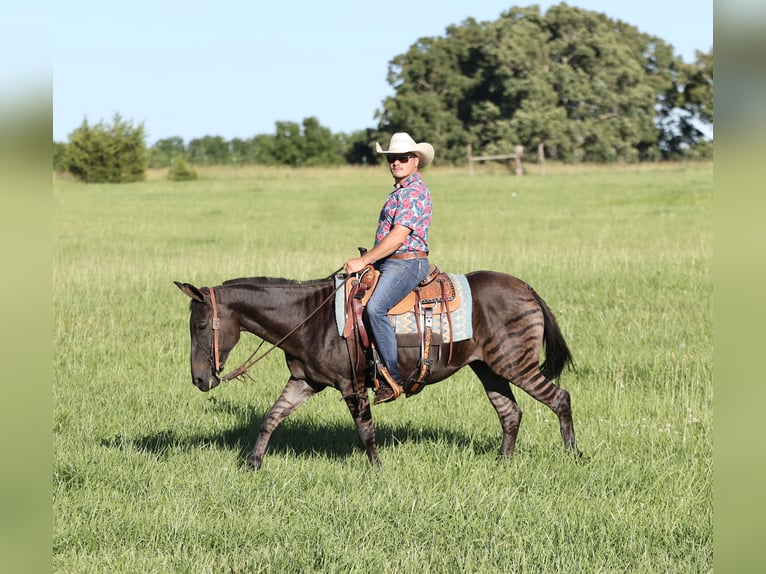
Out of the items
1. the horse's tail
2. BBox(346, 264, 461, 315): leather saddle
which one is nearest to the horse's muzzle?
BBox(346, 264, 461, 315): leather saddle

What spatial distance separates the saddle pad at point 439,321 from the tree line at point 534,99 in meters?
69.5

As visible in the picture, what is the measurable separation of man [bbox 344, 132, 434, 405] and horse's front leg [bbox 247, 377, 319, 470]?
26.7 inches

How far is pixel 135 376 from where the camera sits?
10.4 m

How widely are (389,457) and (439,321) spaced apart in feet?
4.12

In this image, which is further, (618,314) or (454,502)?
(618,314)

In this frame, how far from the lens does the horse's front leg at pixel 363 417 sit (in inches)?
276

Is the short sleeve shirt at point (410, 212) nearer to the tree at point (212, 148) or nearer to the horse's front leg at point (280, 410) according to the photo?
the horse's front leg at point (280, 410)

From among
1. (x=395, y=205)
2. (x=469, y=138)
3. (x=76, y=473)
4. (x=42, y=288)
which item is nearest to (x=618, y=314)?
(x=395, y=205)

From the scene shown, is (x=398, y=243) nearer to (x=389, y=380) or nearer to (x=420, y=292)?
(x=420, y=292)

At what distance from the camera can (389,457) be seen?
7277 mm

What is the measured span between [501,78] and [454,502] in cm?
7709

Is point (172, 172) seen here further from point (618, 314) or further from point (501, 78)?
point (618, 314)

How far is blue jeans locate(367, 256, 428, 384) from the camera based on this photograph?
22.5 ft

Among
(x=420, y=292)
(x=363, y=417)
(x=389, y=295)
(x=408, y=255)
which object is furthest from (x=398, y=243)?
(x=363, y=417)
